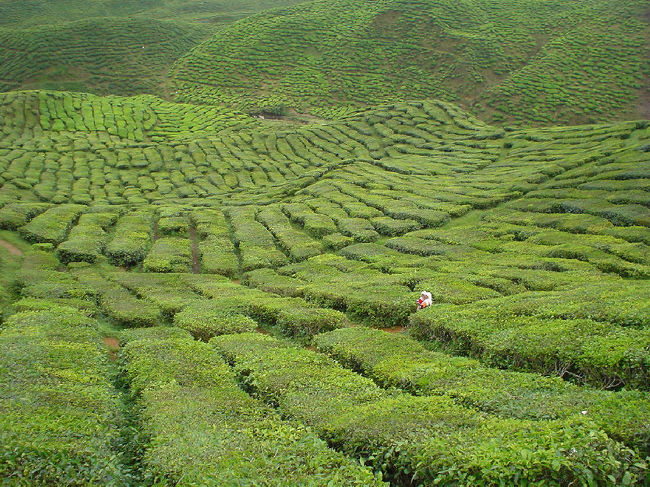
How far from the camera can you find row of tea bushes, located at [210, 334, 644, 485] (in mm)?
7199

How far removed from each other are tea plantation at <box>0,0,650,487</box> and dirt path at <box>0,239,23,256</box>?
0.18m

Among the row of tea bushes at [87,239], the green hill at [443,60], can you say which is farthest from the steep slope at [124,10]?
the row of tea bushes at [87,239]

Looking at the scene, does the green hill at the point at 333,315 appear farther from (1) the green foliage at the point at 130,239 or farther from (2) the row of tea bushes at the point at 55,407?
(1) the green foliage at the point at 130,239

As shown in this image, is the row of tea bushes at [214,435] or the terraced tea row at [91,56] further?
the terraced tea row at [91,56]

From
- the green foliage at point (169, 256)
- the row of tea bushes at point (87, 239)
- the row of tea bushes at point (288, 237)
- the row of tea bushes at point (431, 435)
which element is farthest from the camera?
the row of tea bushes at point (288, 237)

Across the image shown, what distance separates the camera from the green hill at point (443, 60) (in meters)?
54.1

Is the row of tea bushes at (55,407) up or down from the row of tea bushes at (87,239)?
up

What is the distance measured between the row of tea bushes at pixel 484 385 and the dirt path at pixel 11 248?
1764 cm

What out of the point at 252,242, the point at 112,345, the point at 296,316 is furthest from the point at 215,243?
the point at 296,316

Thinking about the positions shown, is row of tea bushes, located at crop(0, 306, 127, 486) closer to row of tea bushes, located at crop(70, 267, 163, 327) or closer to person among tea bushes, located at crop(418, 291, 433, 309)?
row of tea bushes, located at crop(70, 267, 163, 327)

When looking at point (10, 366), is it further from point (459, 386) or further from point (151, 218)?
point (151, 218)

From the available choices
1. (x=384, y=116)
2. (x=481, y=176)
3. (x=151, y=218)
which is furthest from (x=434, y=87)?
(x=151, y=218)

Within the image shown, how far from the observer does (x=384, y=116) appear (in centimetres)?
5241

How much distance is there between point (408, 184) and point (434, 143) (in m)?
11.5
